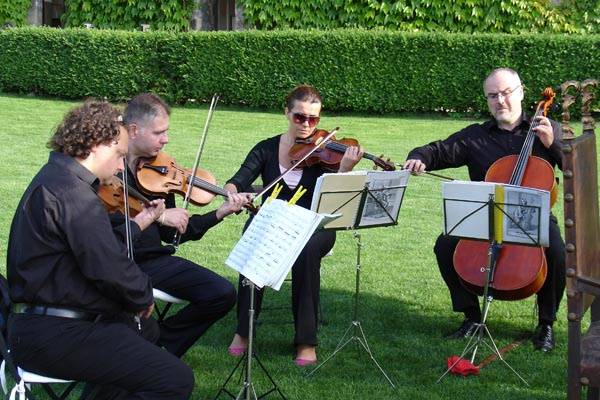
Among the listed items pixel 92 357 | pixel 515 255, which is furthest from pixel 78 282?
pixel 515 255

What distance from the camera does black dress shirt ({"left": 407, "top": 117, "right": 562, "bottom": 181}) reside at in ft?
18.9

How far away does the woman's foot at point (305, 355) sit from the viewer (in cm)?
509

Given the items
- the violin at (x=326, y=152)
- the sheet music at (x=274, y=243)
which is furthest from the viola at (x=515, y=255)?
the sheet music at (x=274, y=243)

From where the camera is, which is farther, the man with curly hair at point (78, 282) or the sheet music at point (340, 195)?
the sheet music at point (340, 195)

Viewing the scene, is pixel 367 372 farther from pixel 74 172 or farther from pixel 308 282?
pixel 74 172

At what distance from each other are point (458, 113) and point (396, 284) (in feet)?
34.3

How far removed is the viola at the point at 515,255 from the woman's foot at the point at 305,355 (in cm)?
99

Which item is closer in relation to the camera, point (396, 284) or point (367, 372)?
point (367, 372)

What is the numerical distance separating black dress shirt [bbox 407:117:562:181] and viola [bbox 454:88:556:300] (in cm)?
33

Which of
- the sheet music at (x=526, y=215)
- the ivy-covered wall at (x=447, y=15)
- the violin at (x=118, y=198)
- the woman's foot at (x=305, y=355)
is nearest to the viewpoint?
the violin at (x=118, y=198)

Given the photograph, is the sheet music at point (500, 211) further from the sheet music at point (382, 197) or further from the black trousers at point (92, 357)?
the black trousers at point (92, 357)

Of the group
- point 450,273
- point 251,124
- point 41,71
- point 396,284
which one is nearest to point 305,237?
point 450,273

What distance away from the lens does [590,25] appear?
17812 millimetres

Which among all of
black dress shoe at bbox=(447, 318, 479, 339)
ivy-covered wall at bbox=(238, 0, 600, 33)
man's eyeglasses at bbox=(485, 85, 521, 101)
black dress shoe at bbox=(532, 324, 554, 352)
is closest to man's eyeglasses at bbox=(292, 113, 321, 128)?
man's eyeglasses at bbox=(485, 85, 521, 101)
